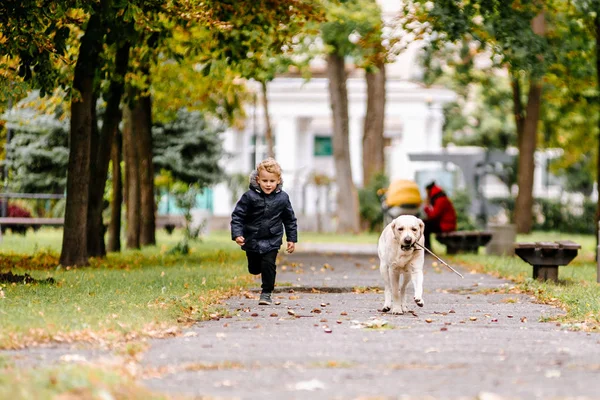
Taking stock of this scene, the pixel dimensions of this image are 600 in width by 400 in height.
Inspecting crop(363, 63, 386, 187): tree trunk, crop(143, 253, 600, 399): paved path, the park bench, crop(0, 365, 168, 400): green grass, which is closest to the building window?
crop(363, 63, 386, 187): tree trunk

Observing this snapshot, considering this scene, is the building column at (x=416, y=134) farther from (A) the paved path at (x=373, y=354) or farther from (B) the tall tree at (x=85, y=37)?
(A) the paved path at (x=373, y=354)

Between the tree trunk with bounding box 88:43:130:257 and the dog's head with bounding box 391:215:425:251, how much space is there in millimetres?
9857

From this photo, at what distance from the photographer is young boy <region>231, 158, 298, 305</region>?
1323cm

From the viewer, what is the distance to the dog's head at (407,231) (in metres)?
11.6

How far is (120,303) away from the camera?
39.8 feet

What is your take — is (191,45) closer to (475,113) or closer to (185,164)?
(185,164)

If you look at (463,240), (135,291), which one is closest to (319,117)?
(463,240)

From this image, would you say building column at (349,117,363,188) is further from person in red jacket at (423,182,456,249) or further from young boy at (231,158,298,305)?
young boy at (231,158,298,305)

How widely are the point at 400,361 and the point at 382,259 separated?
380 cm

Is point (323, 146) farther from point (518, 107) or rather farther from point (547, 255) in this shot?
point (547, 255)

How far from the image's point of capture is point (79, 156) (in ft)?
60.7

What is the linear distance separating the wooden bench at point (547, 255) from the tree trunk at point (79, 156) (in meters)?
6.70

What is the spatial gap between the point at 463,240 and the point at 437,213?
1237 millimetres

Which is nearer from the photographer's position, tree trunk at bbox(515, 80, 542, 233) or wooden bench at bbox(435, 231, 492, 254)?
wooden bench at bbox(435, 231, 492, 254)
